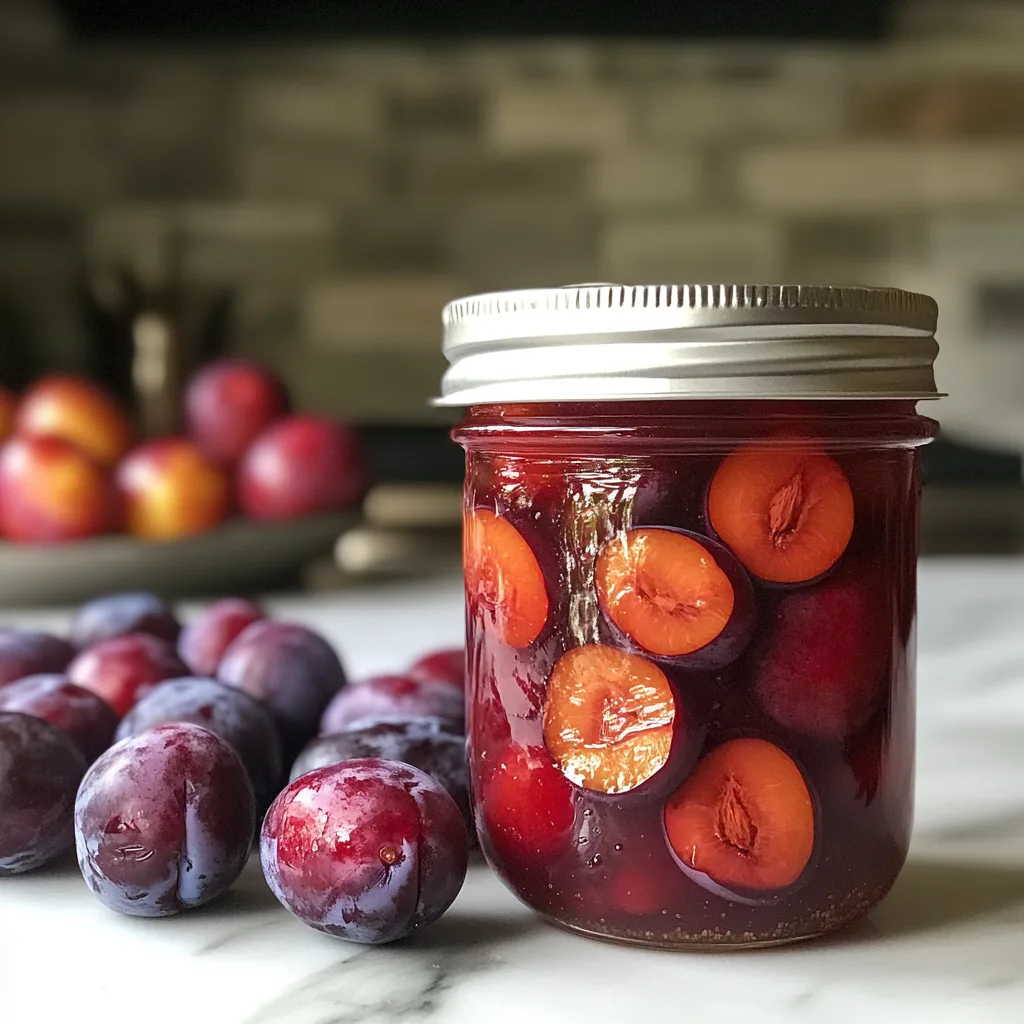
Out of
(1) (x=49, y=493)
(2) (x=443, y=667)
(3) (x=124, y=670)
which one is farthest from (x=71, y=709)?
(1) (x=49, y=493)

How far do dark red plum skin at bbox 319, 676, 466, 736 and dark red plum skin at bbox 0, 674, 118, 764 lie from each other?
0.11m

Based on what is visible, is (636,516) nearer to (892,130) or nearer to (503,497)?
(503,497)

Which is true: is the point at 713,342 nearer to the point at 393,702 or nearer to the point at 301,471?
the point at 393,702

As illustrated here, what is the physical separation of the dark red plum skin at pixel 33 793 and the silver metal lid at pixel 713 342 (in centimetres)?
25

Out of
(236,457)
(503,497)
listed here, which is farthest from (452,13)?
(503,497)

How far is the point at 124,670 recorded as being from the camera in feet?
2.10

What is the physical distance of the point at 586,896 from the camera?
43 centimetres

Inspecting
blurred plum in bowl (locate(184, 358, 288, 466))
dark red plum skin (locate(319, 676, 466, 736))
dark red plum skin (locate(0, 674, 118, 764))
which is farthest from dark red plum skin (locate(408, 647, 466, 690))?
blurred plum in bowl (locate(184, 358, 288, 466))

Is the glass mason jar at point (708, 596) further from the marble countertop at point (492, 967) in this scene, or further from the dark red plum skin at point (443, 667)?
the dark red plum skin at point (443, 667)

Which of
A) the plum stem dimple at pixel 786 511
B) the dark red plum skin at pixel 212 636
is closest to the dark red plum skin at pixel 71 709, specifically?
the dark red plum skin at pixel 212 636

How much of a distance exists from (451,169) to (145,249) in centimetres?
58

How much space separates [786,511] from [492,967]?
0.19m

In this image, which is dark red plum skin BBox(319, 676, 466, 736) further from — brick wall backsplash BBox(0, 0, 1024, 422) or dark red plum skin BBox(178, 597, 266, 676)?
brick wall backsplash BBox(0, 0, 1024, 422)

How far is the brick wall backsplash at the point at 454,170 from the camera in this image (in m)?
2.13
